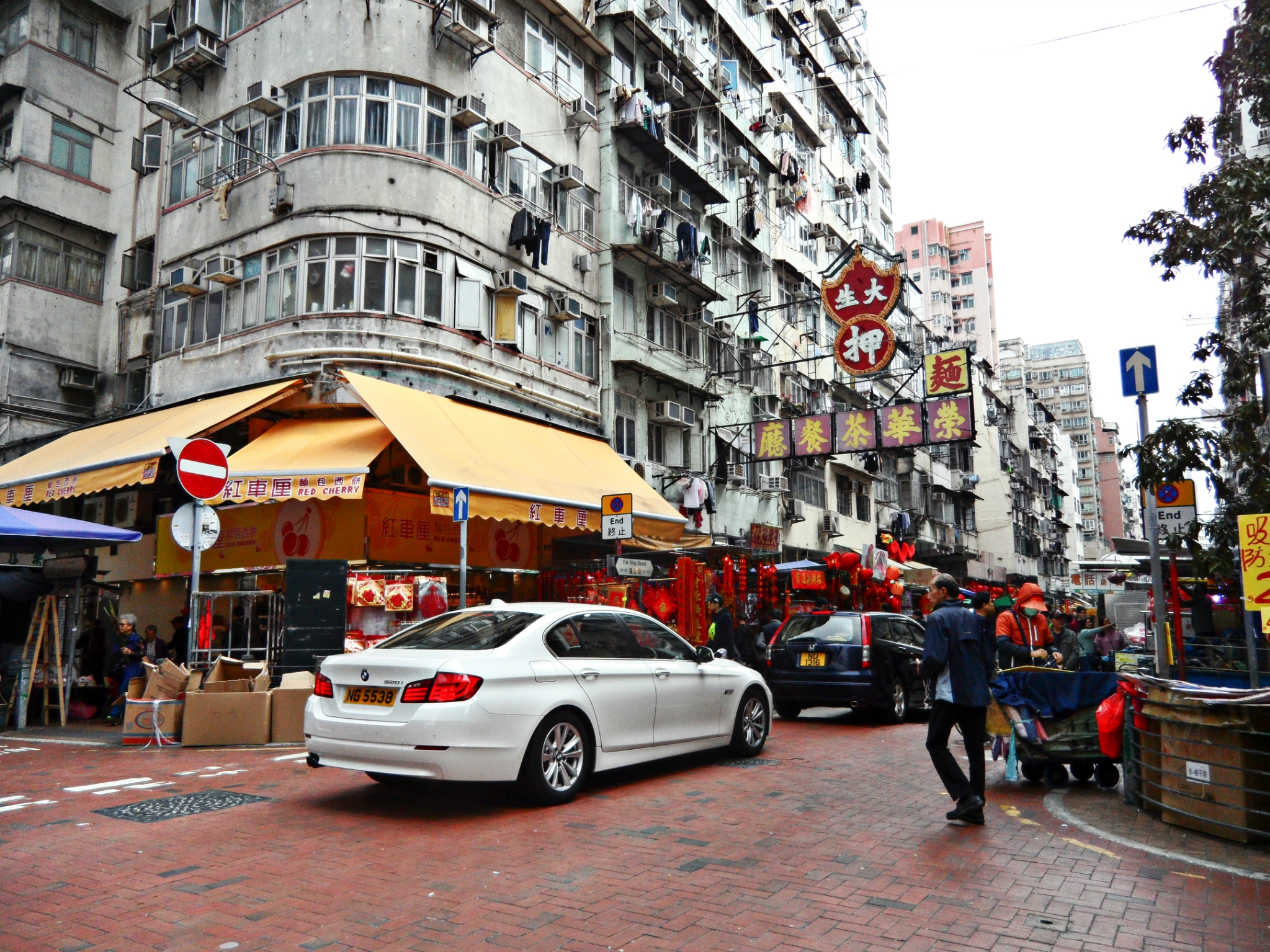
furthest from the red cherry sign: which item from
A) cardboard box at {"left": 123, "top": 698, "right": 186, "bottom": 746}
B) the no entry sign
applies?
cardboard box at {"left": 123, "top": 698, "right": 186, "bottom": 746}

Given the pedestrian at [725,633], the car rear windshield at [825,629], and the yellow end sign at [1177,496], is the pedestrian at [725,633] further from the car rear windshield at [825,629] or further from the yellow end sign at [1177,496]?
the yellow end sign at [1177,496]

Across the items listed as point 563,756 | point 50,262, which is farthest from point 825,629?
point 50,262

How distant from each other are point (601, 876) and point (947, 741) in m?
2.86

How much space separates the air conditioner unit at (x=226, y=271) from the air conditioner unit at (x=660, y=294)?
9902mm

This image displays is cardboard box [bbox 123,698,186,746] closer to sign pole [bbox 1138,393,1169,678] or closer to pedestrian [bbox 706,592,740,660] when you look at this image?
pedestrian [bbox 706,592,740,660]

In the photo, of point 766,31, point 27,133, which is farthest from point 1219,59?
point 766,31

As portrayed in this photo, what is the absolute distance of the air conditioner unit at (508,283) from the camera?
18.2 m

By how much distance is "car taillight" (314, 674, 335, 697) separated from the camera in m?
7.02

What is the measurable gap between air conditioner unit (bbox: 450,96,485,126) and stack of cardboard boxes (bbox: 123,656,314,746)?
37.3ft

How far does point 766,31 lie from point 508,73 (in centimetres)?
1553

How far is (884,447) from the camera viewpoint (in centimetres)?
2050

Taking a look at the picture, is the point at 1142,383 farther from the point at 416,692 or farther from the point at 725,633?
the point at 725,633

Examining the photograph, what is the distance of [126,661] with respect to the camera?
1305 centimetres

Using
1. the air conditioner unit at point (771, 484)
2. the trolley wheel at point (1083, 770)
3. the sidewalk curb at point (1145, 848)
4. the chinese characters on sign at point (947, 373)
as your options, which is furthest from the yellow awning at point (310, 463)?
the air conditioner unit at point (771, 484)
